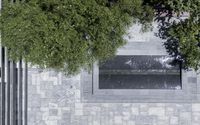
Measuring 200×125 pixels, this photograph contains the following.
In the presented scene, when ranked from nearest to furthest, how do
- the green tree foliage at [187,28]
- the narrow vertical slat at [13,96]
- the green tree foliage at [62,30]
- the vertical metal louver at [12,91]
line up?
the green tree foliage at [62,30]
the green tree foliage at [187,28]
the vertical metal louver at [12,91]
the narrow vertical slat at [13,96]

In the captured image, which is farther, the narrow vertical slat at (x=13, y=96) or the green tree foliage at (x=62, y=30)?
the narrow vertical slat at (x=13, y=96)

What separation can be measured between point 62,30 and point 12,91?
2.65 m

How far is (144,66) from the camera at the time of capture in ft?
39.2

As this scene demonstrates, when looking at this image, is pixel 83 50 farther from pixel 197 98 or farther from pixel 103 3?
pixel 197 98

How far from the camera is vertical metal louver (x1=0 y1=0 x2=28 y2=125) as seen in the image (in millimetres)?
10484

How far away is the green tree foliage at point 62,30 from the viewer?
28.9ft

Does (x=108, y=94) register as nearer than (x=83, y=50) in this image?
No

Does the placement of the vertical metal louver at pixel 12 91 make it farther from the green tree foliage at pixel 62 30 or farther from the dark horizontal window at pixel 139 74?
the dark horizontal window at pixel 139 74

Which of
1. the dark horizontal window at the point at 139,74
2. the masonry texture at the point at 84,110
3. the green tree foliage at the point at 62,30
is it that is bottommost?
the masonry texture at the point at 84,110

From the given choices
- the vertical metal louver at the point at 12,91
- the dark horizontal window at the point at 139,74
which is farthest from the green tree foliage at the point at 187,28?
the vertical metal louver at the point at 12,91

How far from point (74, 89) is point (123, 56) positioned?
1.50 m

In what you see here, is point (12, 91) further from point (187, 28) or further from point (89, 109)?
point (187, 28)

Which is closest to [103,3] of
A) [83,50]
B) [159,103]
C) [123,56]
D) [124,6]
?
[124,6]

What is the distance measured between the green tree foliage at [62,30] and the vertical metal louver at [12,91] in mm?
Result: 1115
